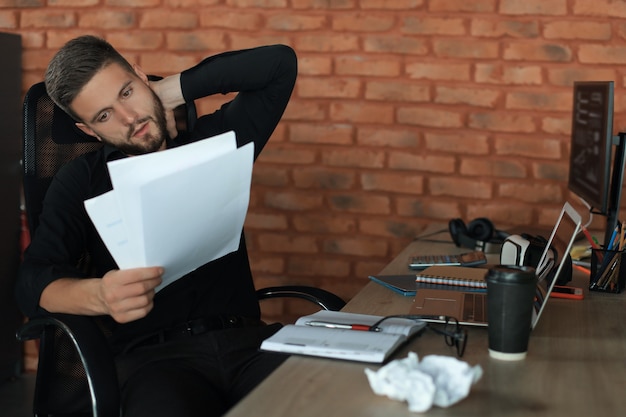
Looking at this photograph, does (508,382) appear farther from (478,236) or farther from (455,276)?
(478,236)

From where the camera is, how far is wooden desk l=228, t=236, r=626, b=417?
108 centimetres

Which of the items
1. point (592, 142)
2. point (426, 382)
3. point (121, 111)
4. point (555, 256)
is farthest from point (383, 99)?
point (426, 382)

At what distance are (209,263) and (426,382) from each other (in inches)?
38.1

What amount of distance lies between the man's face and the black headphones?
2.96 ft

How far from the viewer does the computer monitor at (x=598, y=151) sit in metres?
1.91

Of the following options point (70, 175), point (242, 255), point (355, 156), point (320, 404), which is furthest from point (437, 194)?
point (320, 404)

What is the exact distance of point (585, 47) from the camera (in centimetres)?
266

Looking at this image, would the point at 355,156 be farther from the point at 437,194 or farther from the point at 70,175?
the point at 70,175

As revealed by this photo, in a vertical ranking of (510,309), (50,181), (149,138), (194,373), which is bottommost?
(194,373)

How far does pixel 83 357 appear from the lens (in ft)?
4.87

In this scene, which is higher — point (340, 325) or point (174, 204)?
point (174, 204)

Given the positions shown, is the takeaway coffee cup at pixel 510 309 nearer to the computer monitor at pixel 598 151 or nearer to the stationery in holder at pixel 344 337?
the stationery in holder at pixel 344 337

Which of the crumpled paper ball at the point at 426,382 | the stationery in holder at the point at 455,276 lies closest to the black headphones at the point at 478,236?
the stationery in holder at the point at 455,276

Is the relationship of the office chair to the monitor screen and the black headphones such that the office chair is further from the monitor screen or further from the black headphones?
the monitor screen
